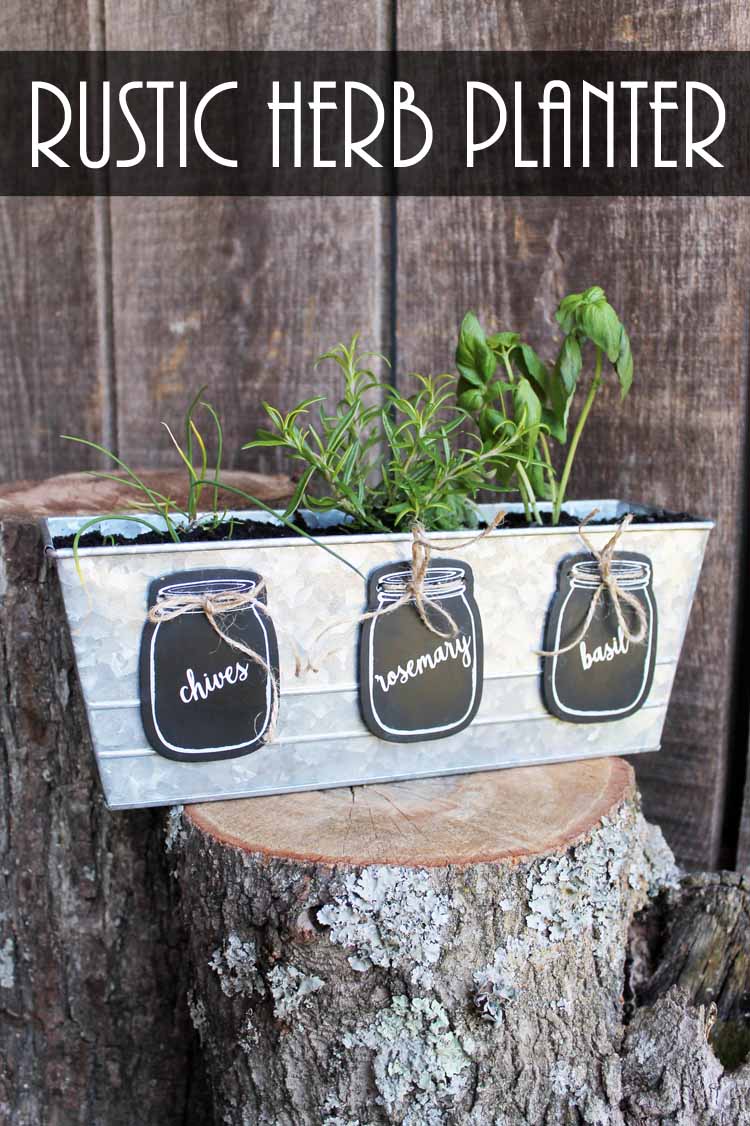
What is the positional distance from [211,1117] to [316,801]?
1.62 feet

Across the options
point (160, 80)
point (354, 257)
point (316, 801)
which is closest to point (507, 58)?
point (354, 257)

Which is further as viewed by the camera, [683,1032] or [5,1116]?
[5,1116]

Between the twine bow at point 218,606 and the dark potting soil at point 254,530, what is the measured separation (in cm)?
4

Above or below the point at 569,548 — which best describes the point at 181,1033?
below

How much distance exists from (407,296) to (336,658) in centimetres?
63

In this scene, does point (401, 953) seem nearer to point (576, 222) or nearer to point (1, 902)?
point (1, 902)

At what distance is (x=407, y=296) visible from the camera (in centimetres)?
129

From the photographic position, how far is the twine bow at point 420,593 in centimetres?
83

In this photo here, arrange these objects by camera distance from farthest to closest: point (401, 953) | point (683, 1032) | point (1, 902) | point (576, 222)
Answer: point (576, 222) → point (1, 902) → point (683, 1032) → point (401, 953)

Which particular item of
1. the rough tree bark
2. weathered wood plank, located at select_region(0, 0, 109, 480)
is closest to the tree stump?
the rough tree bark

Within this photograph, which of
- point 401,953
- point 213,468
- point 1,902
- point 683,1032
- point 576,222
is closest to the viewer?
point 401,953

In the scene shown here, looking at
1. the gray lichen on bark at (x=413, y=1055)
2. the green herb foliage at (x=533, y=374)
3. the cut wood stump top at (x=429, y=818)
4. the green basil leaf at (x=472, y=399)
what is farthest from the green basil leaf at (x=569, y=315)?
the gray lichen on bark at (x=413, y=1055)

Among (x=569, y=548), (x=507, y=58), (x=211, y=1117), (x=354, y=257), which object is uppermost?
(x=507, y=58)

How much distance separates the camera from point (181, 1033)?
1092 millimetres
